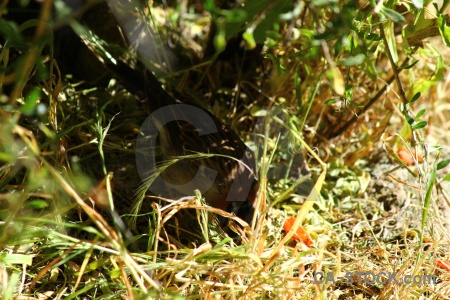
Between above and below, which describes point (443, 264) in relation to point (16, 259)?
below

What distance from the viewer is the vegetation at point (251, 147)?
5.47 ft

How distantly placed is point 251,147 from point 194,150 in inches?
15.0

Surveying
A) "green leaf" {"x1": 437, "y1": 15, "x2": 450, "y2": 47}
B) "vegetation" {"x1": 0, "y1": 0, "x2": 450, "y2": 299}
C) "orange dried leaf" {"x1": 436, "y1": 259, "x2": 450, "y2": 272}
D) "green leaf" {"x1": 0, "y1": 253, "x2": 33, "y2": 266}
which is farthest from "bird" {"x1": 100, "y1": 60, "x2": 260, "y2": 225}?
"green leaf" {"x1": 437, "y1": 15, "x2": 450, "y2": 47}

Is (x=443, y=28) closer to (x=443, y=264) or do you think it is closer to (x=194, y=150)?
(x=443, y=264)

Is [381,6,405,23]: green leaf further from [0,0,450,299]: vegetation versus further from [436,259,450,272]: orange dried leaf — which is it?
[436,259,450,272]: orange dried leaf

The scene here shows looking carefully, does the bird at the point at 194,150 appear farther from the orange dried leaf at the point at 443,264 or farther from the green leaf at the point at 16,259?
the orange dried leaf at the point at 443,264

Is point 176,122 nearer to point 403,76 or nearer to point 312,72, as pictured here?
point 312,72

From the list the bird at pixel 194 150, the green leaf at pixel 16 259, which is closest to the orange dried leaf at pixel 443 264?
the bird at pixel 194 150

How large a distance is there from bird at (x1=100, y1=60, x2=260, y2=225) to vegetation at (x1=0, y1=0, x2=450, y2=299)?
9cm

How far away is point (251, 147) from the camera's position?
2.52m

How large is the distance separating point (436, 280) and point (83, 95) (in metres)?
1.70

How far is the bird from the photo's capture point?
7.20ft

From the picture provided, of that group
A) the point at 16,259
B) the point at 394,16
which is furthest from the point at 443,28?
the point at 16,259

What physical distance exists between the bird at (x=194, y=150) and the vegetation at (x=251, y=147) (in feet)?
0.28
